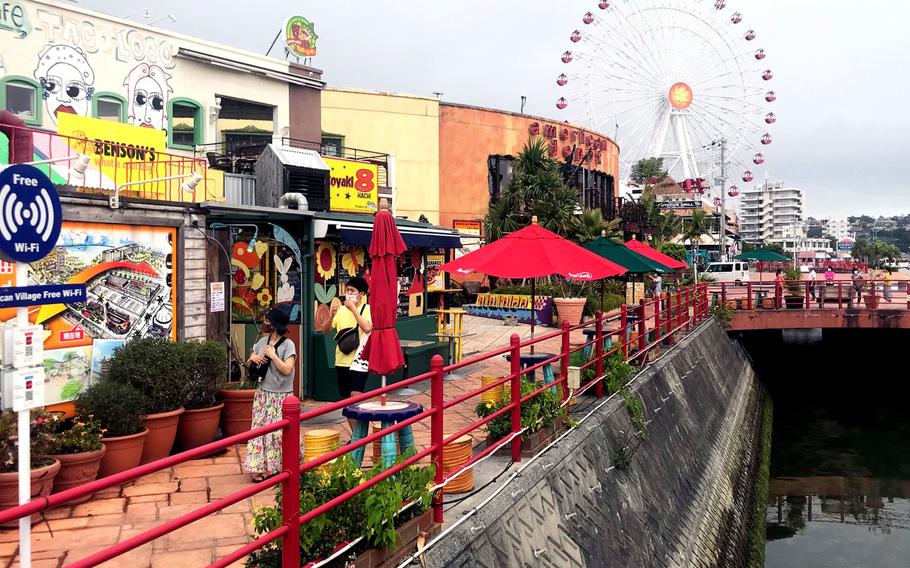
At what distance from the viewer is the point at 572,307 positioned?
72.4 ft

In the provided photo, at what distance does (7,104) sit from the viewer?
13.5 m

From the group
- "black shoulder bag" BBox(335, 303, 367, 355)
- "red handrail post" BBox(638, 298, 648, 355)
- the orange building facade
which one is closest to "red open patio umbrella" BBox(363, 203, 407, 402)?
"black shoulder bag" BBox(335, 303, 367, 355)

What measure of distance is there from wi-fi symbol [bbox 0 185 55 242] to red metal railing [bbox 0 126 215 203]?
515 cm

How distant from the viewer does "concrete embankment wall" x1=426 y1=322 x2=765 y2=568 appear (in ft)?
18.3

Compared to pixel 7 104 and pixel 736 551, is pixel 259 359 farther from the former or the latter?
pixel 7 104

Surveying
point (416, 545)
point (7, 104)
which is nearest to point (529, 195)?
point (7, 104)

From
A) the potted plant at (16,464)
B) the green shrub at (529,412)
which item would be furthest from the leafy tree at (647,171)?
the potted plant at (16,464)

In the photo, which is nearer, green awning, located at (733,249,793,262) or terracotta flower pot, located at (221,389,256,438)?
terracotta flower pot, located at (221,389,256,438)

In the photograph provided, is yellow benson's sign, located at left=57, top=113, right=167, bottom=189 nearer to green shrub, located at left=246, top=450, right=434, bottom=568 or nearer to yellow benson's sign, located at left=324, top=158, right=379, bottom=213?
yellow benson's sign, located at left=324, top=158, right=379, bottom=213

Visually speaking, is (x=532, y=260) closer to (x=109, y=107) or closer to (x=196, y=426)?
(x=196, y=426)

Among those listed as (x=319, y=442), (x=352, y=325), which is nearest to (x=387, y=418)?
(x=319, y=442)

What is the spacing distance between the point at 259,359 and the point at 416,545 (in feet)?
9.34

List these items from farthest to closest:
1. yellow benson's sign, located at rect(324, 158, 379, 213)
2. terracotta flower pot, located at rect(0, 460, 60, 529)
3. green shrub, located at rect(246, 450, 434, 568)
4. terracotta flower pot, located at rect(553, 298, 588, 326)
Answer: terracotta flower pot, located at rect(553, 298, 588, 326) < yellow benson's sign, located at rect(324, 158, 379, 213) < terracotta flower pot, located at rect(0, 460, 60, 529) < green shrub, located at rect(246, 450, 434, 568)

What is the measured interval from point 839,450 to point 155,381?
16.6 m
